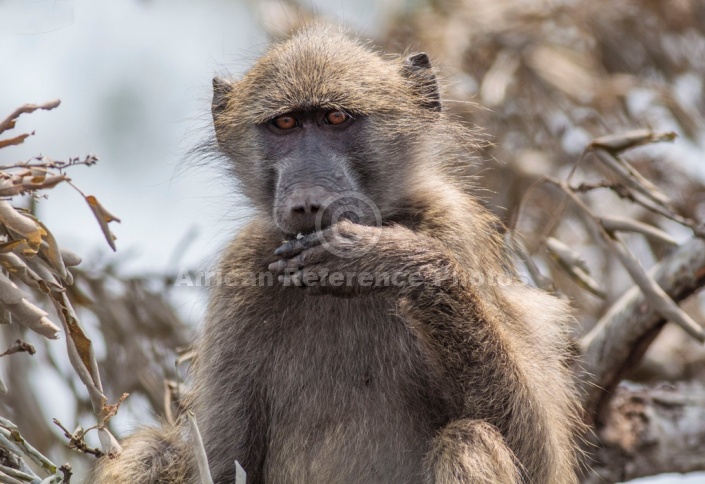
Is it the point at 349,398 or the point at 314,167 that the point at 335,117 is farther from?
the point at 349,398

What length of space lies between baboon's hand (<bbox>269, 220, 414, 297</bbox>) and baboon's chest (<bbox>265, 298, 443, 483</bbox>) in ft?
1.61

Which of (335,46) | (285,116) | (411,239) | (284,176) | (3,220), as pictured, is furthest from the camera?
(335,46)

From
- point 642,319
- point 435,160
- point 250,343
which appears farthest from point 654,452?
point 250,343

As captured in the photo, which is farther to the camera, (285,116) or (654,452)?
(654,452)

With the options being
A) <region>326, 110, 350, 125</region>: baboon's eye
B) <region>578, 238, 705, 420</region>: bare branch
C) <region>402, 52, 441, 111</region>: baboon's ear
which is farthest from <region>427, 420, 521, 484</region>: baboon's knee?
<region>402, 52, 441, 111</region>: baboon's ear

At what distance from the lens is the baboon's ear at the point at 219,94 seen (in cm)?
529

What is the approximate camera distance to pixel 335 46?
5.10 metres

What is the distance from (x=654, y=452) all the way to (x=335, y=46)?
2.75 m

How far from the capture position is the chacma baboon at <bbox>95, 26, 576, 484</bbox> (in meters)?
4.09

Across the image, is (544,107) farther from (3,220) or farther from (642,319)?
(3,220)

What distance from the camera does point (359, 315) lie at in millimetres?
4625

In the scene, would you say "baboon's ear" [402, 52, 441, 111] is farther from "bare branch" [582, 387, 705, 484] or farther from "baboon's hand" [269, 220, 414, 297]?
"bare branch" [582, 387, 705, 484]

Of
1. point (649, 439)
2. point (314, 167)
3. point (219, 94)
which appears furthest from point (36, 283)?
point (649, 439)

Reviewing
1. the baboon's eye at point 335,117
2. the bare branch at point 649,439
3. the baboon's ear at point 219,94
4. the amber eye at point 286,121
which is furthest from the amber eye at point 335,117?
the bare branch at point 649,439
